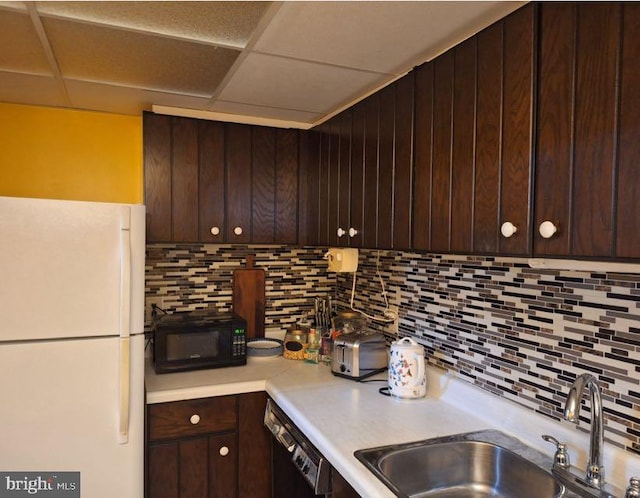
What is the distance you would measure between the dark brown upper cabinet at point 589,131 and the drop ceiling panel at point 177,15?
79 cm

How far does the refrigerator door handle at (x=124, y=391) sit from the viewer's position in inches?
68.2

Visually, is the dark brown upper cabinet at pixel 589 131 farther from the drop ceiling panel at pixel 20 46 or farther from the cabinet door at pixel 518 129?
the drop ceiling panel at pixel 20 46

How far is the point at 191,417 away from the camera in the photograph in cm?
195

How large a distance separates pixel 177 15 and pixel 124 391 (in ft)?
4.33

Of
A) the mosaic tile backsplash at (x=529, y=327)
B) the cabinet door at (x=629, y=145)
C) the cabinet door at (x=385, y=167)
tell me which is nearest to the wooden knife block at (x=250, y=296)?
the mosaic tile backsplash at (x=529, y=327)

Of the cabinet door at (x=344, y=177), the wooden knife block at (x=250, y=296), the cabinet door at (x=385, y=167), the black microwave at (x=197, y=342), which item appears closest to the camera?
the cabinet door at (x=385, y=167)

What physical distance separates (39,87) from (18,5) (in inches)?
30.9

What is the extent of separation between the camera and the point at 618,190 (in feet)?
3.00

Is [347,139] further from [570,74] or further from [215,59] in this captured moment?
[570,74]

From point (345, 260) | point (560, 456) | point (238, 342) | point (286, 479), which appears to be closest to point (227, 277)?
point (238, 342)

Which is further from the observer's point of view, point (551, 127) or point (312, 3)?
point (312, 3)

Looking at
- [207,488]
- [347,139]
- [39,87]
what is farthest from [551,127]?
[39,87]

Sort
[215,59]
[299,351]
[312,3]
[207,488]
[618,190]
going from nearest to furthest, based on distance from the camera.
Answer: [618,190] → [312,3] → [215,59] → [207,488] → [299,351]

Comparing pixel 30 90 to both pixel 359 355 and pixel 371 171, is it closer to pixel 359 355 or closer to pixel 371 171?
pixel 371 171
